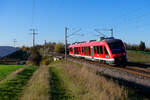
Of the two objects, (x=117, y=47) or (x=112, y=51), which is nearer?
(x=112, y=51)

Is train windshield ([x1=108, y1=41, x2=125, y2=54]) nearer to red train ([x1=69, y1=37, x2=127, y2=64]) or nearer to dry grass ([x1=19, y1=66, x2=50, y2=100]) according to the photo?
red train ([x1=69, y1=37, x2=127, y2=64])

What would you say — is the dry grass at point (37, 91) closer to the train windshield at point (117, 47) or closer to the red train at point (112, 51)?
the red train at point (112, 51)

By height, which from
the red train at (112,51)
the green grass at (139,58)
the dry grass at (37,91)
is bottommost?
the dry grass at (37,91)

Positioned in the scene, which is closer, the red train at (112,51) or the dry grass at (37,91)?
the dry grass at (37,91)

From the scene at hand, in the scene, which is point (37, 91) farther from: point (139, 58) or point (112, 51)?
point (139, 58)

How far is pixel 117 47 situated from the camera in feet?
65.9

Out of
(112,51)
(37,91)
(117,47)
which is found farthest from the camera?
(117,47)

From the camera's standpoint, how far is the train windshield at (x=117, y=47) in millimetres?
19719

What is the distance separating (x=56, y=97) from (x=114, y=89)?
11.5 feet

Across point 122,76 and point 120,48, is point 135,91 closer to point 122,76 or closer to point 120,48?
point 122,76

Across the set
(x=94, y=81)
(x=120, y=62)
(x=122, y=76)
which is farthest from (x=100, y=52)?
(x=94, y=81)

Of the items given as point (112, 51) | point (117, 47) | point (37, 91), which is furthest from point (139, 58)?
point (37, 91)

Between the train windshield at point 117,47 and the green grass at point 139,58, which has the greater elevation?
the train windshield at point 117,47

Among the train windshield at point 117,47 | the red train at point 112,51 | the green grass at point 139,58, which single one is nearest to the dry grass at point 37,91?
the red train at point 112,51
